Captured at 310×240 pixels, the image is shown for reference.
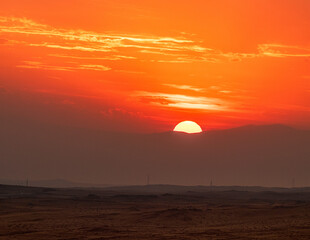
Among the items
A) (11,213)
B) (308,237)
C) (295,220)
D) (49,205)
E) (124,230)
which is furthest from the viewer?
(49,205)

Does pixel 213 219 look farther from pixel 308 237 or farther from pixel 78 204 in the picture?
pixel 78 204

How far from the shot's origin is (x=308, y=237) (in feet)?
211

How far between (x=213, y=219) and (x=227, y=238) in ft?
102

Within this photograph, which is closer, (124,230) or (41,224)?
(124,230)

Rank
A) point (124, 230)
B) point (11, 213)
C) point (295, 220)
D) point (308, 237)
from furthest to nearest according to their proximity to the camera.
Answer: point (11, 213), point (295, 220), point (124, 230), point (308, 237)

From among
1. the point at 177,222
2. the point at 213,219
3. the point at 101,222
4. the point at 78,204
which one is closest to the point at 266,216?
the point at 213,219

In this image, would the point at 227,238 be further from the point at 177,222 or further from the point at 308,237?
the point at 177,222

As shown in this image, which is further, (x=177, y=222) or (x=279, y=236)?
(x=177, y=222)

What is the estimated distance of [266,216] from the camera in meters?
98.0

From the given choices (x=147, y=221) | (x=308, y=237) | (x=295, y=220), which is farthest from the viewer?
(x=147, y=221)

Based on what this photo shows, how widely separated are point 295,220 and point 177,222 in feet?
58.4

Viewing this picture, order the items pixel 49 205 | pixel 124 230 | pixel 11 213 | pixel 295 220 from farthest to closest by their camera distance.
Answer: pixel 49 205, pixel 11 213, pixel 295 220, pixel 124 230

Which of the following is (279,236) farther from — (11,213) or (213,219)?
(11,213)

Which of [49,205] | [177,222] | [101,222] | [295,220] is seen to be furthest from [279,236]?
[49,205]
